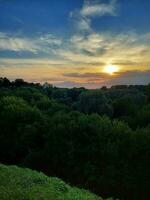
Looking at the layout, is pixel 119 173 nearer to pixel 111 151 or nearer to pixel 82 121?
pixel 111 151

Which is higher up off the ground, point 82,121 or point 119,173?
point 82,121

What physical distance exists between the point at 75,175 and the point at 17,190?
2431 centimetres

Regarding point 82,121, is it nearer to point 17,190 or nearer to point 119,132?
point 119,132

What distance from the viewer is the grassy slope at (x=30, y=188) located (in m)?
24.5

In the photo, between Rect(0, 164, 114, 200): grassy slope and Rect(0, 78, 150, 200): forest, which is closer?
Rect(0, 164, 114, 200): grassy slope

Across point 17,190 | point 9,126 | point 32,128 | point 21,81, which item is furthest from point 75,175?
point 21,81

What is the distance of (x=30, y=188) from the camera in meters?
27.2

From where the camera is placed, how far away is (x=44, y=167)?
2084 inches

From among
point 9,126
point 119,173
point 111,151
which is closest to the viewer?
point 119,173

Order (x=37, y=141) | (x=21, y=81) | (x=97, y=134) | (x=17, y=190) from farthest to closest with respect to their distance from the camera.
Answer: (x=21, y=81)
(x=37, y=141)
(x=97, y=134)
(x=17, y=190)

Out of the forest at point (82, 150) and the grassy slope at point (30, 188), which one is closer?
the grassy slope at point (30, 188)

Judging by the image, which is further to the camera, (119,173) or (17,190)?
(119,173)

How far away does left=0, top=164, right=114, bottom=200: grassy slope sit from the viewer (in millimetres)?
24455

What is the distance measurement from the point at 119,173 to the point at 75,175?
524 centimetres
